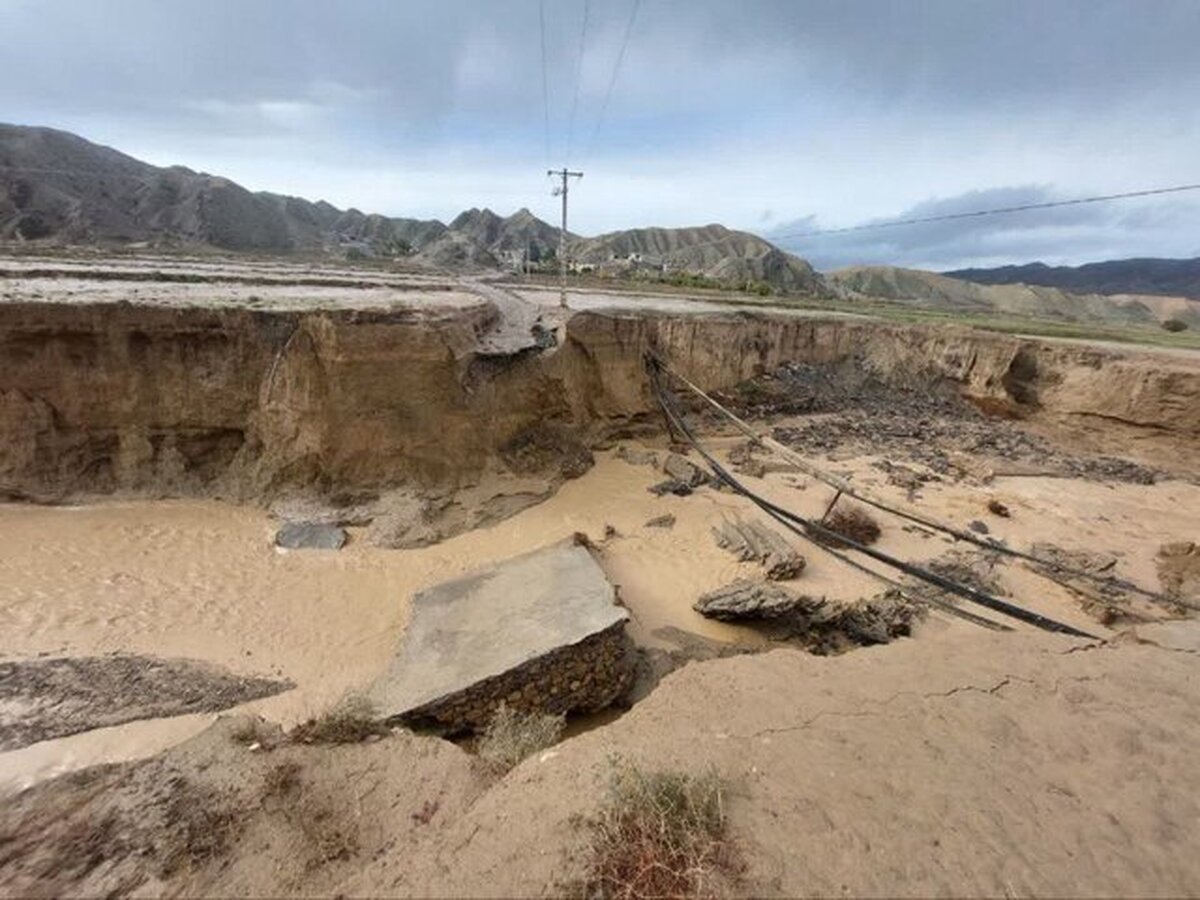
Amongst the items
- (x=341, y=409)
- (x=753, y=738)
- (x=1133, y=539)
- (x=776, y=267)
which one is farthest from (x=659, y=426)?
(x=776, y=267)

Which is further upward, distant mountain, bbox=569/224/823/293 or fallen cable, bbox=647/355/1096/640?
distant mountain, bbox=569/224/823/293

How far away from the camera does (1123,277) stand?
401ft

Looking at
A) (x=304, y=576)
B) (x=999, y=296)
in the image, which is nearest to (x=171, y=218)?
(x=304, y=576)

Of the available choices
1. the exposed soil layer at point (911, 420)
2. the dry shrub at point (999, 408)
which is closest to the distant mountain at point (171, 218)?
the exposed soil layer at point (911, 420)

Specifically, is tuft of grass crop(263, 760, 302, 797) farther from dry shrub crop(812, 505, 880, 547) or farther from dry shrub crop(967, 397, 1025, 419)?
dry shrub crop(967, 397, 1025, 419)

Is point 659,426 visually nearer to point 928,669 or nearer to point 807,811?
point 928,669

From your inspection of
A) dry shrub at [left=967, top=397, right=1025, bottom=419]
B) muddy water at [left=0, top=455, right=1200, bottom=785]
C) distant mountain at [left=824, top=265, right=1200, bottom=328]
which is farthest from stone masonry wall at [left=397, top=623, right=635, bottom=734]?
distant mountain at [left=824, top=265, right=1200, bottom=328]

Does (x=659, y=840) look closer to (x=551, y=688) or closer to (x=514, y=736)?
(x=514, y=736)

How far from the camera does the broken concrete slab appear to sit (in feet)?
22.5

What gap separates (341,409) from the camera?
12.0 metres

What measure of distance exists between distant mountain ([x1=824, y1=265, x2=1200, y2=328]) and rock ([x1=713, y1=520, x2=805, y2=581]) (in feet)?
236

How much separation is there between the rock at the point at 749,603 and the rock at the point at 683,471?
15.6 feet

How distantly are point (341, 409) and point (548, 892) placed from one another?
10.5 metres

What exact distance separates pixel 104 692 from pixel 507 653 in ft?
15.6
